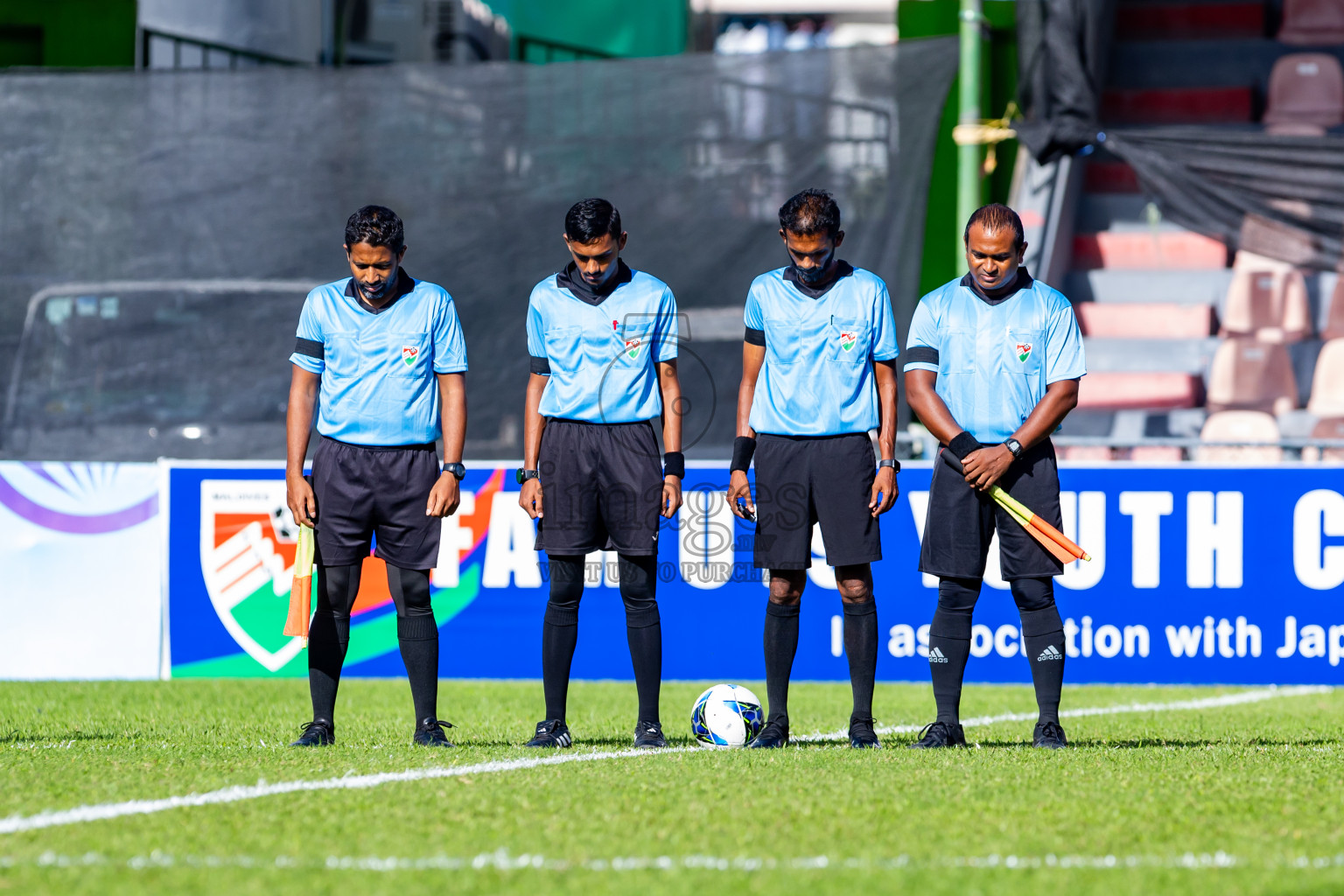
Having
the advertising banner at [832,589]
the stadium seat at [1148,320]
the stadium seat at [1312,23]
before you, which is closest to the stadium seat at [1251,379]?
the stadium seat at [1148,320]

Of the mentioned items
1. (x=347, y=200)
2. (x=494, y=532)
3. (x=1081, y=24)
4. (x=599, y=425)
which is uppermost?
(x=1081, y=24)

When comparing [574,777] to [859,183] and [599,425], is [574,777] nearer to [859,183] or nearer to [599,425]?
[599,425]

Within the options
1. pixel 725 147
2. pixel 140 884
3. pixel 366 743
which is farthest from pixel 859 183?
pixel 140 884

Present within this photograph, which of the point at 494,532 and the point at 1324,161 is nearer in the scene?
the point at 494,532

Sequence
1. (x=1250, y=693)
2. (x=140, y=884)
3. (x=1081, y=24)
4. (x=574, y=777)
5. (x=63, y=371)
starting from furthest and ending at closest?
(x=1081, y=24)
(x=63, y=371)
(x=1250, y=693)
(x=574, y=777)
(x=140, y=884)

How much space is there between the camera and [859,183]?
31.6ft

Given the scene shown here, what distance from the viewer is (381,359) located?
5426 mm

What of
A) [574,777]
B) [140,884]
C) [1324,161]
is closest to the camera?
[140,884]

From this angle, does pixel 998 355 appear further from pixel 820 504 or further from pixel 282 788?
pixel 282 788

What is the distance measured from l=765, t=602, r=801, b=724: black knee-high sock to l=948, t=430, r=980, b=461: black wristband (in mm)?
748

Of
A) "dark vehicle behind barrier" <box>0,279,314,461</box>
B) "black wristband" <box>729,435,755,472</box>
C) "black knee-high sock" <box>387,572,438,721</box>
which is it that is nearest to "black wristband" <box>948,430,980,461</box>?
"black wristband" <box>729,435,755,472</box>

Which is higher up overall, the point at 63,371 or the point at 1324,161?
the point at 1324,161

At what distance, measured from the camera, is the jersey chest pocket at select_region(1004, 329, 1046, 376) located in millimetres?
5359

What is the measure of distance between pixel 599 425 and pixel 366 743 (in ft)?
4.37
